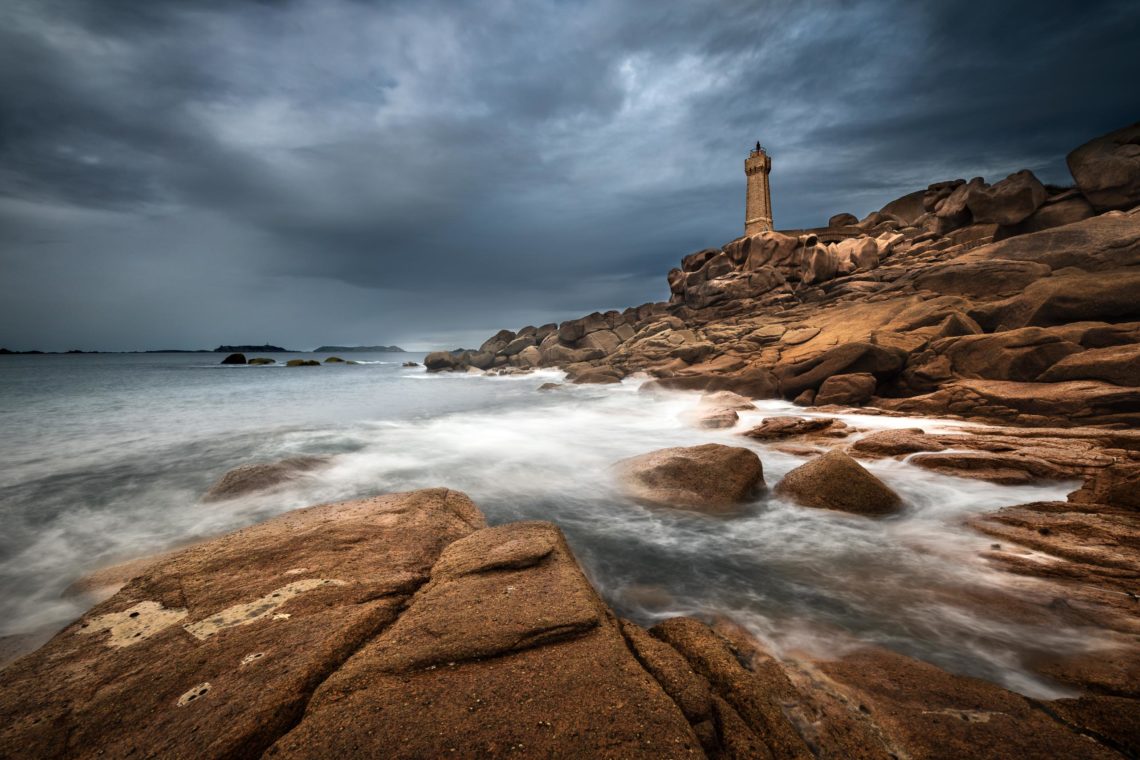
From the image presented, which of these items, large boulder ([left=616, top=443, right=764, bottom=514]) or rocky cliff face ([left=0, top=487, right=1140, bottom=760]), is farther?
large boulder ([left=616, top=443, right=764, bottom=514])

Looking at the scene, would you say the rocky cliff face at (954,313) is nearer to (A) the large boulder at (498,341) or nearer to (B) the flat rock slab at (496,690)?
(B) the flat rock slab at (496,690)

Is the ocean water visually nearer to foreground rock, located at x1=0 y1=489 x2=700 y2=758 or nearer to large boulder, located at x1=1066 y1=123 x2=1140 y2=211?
foreground rock, located at x1=0 y1=489 x2=700 y2=758

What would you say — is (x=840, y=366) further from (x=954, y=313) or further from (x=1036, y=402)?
(x=1036, y=402)

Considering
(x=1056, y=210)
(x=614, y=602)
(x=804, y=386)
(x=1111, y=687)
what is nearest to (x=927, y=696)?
(x=1111, y=687)

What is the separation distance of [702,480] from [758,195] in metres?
57.2

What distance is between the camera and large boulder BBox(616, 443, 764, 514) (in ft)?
20.2

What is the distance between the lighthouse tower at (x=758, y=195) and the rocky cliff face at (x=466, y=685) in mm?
57132

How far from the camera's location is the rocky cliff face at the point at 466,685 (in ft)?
5.73

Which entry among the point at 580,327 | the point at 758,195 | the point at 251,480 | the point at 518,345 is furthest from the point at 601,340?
the point at 251,480

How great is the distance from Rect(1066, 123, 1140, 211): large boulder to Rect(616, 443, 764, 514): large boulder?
24864 millimetres

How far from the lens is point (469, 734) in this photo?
→ 5.48ft

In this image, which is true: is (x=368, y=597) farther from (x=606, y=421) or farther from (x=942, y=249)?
(x=942, y=249)

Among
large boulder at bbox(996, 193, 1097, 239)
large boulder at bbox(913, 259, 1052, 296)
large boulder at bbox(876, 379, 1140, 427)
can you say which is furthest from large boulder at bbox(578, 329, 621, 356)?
large boulder at bbox(876, 379, 1140, 427)

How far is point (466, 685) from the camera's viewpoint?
1.96m
